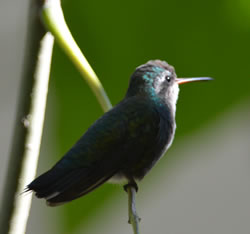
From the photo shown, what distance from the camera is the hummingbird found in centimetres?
138

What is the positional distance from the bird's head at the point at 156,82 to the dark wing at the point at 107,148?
14 cm

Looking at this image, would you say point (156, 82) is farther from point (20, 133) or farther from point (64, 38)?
point (20, 133)

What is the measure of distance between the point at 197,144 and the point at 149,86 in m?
0.81

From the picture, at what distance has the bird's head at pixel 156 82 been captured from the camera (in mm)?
1956

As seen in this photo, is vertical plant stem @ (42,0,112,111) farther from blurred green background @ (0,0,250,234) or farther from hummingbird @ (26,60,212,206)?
hummingbird @ (26,60,212,206)

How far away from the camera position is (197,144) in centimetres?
121

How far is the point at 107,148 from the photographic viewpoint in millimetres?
1609

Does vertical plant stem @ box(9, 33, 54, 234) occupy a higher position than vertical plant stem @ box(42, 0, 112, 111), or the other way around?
vertical plant stem @ box(42, 0, 112, 111)

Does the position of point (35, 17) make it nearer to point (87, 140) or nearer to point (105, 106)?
point (105, 106)

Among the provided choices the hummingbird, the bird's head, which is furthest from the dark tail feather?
the bird's head

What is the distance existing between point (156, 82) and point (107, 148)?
0.50 m

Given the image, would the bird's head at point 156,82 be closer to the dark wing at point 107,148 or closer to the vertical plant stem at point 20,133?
the dark wing at point 107,148

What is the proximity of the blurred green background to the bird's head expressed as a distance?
615mm

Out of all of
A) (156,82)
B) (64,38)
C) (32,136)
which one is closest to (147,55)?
(64,38)
